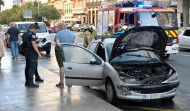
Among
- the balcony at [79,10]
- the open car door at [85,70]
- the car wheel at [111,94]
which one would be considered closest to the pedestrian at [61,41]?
the open car door at [85,70]

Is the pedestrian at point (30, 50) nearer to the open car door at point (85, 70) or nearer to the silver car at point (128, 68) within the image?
the silver car at point (128, 68)

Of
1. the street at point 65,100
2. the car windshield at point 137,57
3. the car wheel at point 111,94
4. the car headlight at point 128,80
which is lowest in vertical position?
the street at point 65,100

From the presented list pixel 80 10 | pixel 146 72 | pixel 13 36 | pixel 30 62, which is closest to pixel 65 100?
pixel 146 72

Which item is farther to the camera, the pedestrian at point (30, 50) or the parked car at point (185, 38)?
the parked car at point (185, 38)

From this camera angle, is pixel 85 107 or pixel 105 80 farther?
pixel 105 80

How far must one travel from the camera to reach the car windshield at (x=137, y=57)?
8188 mm

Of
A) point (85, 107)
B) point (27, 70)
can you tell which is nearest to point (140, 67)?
point (85, 107)

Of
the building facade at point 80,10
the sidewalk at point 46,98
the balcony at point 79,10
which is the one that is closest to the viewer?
the sidewalk at point 46,98

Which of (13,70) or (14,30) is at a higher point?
(14,30)

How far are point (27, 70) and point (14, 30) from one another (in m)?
7.04

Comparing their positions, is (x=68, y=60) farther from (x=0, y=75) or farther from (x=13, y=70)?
(x=13, y=70)

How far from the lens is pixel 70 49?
8.51 m

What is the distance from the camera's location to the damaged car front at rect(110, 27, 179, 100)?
7133 millimetres

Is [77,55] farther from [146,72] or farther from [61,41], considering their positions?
[146,72]
